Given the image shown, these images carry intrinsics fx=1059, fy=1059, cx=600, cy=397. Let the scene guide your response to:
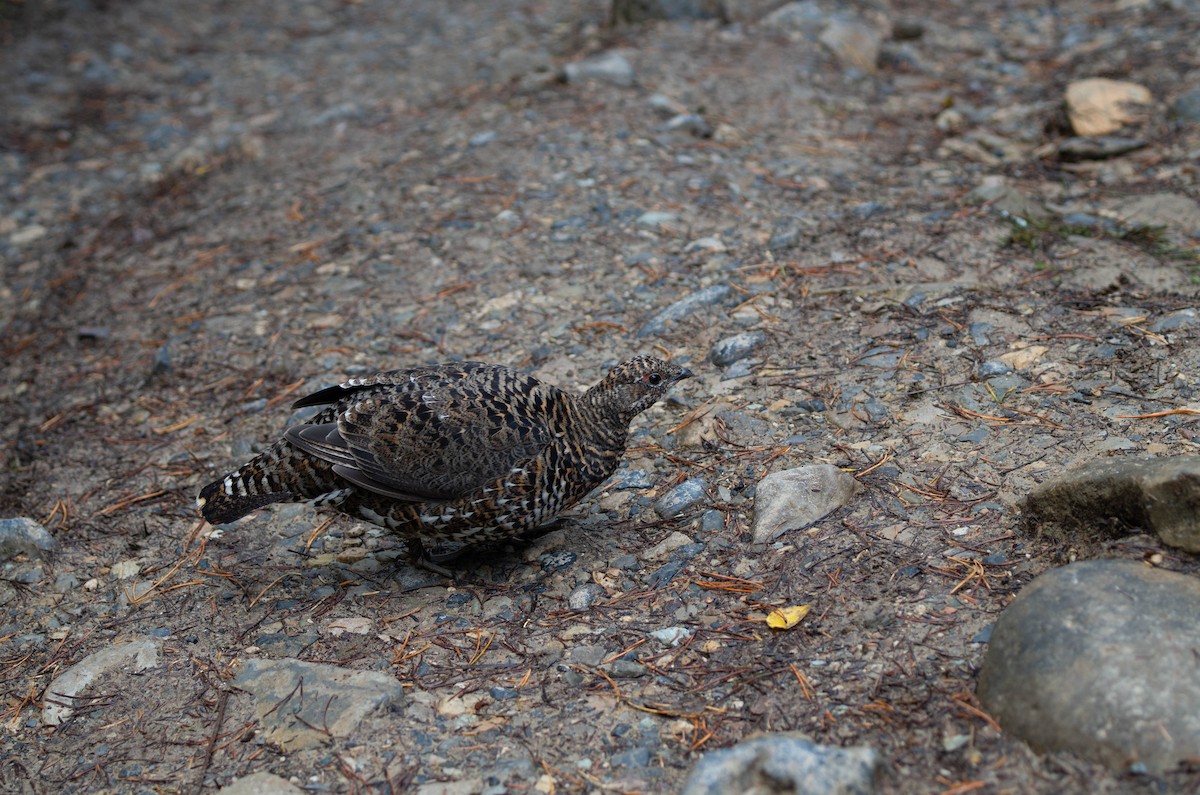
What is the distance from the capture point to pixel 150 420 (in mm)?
7086

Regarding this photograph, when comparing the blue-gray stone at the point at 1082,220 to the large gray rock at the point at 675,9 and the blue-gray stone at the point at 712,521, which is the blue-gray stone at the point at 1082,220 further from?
the large gray rock at the point at 675,9

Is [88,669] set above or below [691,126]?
below

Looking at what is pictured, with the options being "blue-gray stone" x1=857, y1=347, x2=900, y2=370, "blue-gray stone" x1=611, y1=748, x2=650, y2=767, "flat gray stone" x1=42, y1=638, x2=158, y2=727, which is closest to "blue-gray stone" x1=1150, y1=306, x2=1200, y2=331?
"blue-gray stone" x1=857, y1=347, x2=900, y2=370

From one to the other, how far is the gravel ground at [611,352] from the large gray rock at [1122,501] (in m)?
0.09

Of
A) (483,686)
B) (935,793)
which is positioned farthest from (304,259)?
(935,793)

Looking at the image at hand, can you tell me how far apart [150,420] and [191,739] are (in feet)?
10.9

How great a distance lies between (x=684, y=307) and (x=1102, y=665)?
13.2 ft

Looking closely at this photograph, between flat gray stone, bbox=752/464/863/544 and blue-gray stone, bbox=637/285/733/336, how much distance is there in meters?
1.99

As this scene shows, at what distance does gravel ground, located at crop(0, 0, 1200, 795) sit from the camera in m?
4.19

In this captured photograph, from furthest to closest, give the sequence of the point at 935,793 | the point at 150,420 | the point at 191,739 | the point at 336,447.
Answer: the point at 150,420
the point at 336,447
the point at 191,739
the point at 935,793

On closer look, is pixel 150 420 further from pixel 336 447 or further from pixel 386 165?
pixel 386 165

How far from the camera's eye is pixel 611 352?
6785 mm

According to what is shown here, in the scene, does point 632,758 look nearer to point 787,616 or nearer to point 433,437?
point 787,616

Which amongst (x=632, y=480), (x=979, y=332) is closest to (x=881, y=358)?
(x=979, y=332)
